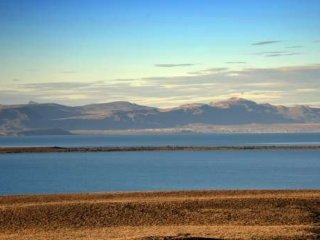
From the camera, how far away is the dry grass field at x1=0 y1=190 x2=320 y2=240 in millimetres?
26766

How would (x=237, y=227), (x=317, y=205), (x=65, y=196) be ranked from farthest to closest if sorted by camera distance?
(x=65, y=196) < (x=317, y=205) < (x=237, y=227)

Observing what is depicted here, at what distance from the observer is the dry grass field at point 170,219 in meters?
26.8

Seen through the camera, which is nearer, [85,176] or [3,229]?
[3,229]

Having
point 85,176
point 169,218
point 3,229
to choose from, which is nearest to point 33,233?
point 3,229

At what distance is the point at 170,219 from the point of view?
3183cm

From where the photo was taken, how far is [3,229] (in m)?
29.8

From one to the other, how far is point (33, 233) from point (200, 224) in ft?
24.9

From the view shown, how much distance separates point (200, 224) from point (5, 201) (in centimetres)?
1392

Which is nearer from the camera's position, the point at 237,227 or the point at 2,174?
the point at 237,227

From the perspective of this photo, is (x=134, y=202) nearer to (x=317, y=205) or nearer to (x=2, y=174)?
(x=317, y=205)

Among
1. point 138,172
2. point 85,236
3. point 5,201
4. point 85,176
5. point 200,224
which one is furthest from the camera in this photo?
point 138,172

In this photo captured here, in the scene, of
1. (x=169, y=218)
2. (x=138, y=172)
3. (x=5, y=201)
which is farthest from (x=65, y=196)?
(x=138, y=172)

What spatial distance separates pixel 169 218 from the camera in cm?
3200

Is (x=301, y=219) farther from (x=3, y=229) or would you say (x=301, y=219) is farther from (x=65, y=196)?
(x=65, y=196)
